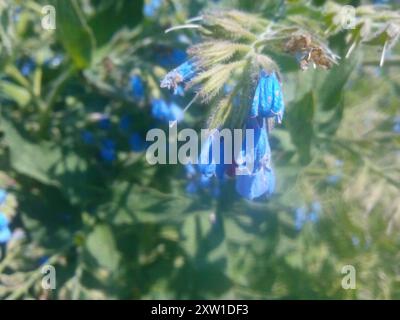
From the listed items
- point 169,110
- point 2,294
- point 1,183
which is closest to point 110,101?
point 169,110

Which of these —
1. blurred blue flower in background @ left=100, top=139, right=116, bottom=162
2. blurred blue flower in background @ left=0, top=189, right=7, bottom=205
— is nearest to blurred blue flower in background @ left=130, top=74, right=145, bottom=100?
blurred blue flower in background @ left=100, top=139, right=116, bottom=162

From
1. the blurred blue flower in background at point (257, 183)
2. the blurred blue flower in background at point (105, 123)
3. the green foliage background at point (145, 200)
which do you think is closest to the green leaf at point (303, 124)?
the green foliage background at point (145, 200)

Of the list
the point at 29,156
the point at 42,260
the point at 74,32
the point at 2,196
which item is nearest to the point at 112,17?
the point at 74,32

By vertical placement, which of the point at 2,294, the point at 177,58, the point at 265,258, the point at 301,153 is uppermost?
the point at 177,58

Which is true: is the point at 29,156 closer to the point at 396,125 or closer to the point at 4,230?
the point at 4,230

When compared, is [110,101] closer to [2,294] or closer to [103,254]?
[103,254]

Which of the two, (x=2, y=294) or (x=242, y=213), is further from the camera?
(x=242, y=213)
